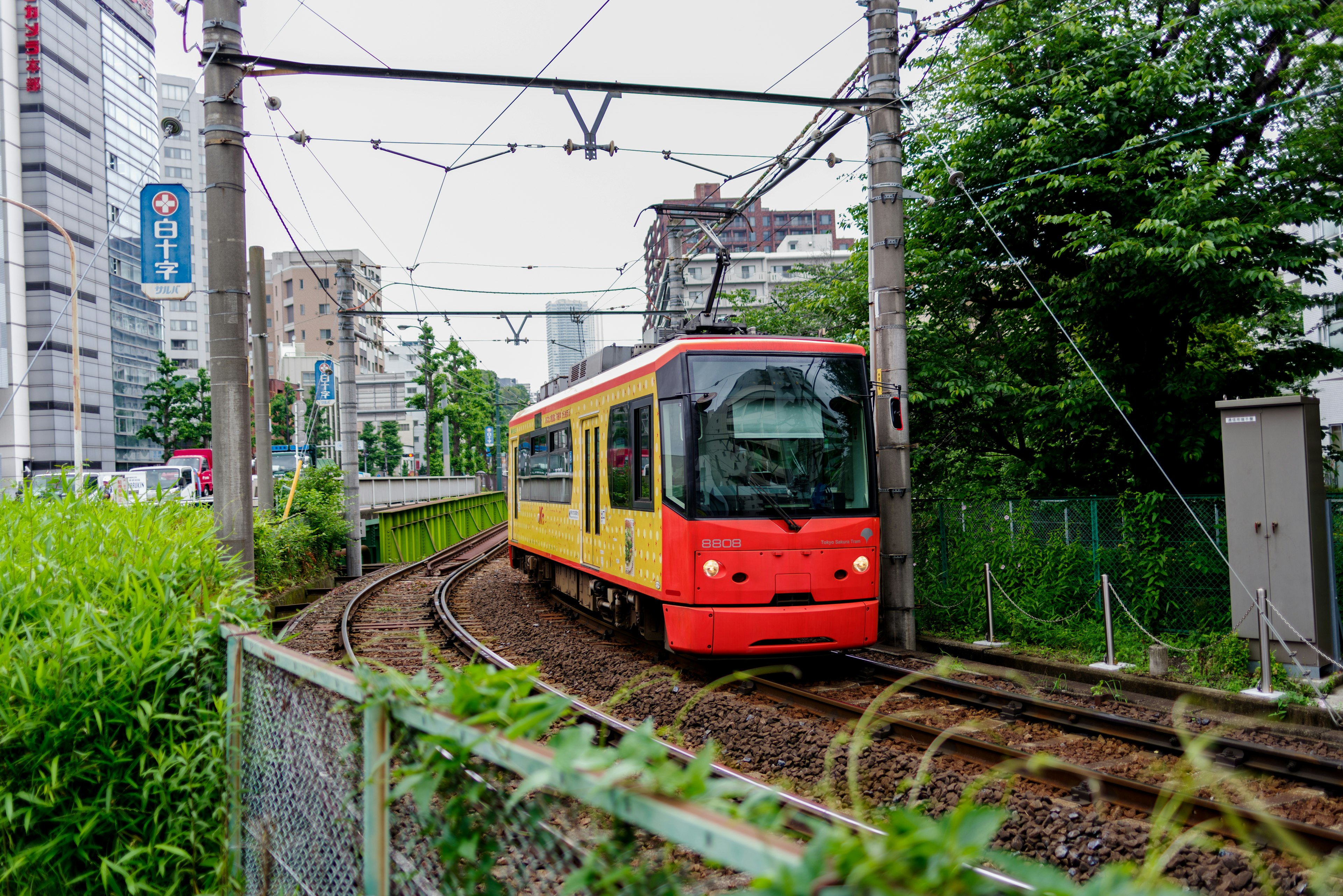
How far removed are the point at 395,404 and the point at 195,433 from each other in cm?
3835

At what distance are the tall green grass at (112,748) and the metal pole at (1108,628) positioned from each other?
7771mm

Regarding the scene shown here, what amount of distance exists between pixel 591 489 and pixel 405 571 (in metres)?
10.3

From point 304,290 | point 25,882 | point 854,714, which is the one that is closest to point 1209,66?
point 854,714

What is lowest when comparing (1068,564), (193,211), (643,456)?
(1068,564)

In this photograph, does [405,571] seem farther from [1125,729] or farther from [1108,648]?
[1125,729]

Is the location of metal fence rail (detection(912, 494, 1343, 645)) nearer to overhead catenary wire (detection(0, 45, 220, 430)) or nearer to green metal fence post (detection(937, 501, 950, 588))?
green metal fence post (detection(937, 501, 950, 588))

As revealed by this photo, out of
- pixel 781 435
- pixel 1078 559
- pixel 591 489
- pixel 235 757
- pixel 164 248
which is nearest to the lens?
pixel 235 757

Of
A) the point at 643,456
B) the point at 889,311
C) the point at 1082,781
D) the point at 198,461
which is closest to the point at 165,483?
the point at 643,456

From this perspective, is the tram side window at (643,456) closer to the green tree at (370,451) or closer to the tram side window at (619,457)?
the tram side window at (619,457)

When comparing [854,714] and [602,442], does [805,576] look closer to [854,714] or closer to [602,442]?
[854,714]

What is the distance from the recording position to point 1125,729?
22.5 feet

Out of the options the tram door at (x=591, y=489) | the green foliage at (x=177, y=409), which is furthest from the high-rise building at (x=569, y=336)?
the green foliage at (x=177, y=409)

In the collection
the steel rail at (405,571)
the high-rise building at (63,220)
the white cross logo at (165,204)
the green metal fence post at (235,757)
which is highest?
the high-rise building at (63,220)

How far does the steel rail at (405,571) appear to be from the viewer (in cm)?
1148
